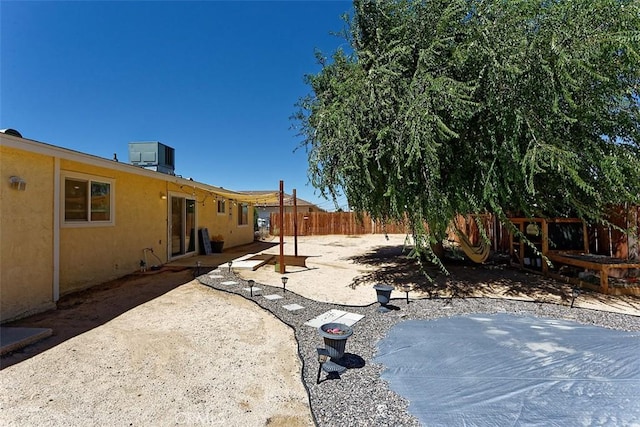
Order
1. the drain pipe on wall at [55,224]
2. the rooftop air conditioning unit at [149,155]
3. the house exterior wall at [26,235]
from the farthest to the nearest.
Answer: the rooftop air conditioning unit at [149,155] → the drain pipe on wall at [55,224] → the house exterior wall at [26,235]

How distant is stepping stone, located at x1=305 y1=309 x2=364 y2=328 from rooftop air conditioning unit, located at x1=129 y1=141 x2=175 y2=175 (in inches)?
328

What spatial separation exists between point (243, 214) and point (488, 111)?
13.0 meters

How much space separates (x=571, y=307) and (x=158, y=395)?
6.11 m

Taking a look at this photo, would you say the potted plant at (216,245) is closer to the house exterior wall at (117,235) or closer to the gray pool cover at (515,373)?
the house exterior wall at (117,235)

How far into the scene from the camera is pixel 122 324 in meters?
4.27

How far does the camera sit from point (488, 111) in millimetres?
5379

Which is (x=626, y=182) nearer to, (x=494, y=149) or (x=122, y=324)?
(x=494, y=149)

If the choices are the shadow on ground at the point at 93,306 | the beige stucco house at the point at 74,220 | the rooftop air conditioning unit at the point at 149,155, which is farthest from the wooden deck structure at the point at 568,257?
the rooftop air conditioning unit at the point at 149,155

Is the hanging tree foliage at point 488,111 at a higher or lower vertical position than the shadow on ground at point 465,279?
higher

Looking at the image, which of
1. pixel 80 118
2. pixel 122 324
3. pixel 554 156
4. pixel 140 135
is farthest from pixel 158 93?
pixel 554 156

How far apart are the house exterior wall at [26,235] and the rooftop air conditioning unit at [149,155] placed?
5.61 meters

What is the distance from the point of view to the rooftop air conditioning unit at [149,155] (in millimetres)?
10359

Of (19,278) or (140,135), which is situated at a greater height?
(140,135)

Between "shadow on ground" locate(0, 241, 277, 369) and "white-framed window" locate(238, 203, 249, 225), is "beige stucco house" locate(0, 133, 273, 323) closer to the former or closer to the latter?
"shadow on ground" locate(0, 241, 277, 369)
